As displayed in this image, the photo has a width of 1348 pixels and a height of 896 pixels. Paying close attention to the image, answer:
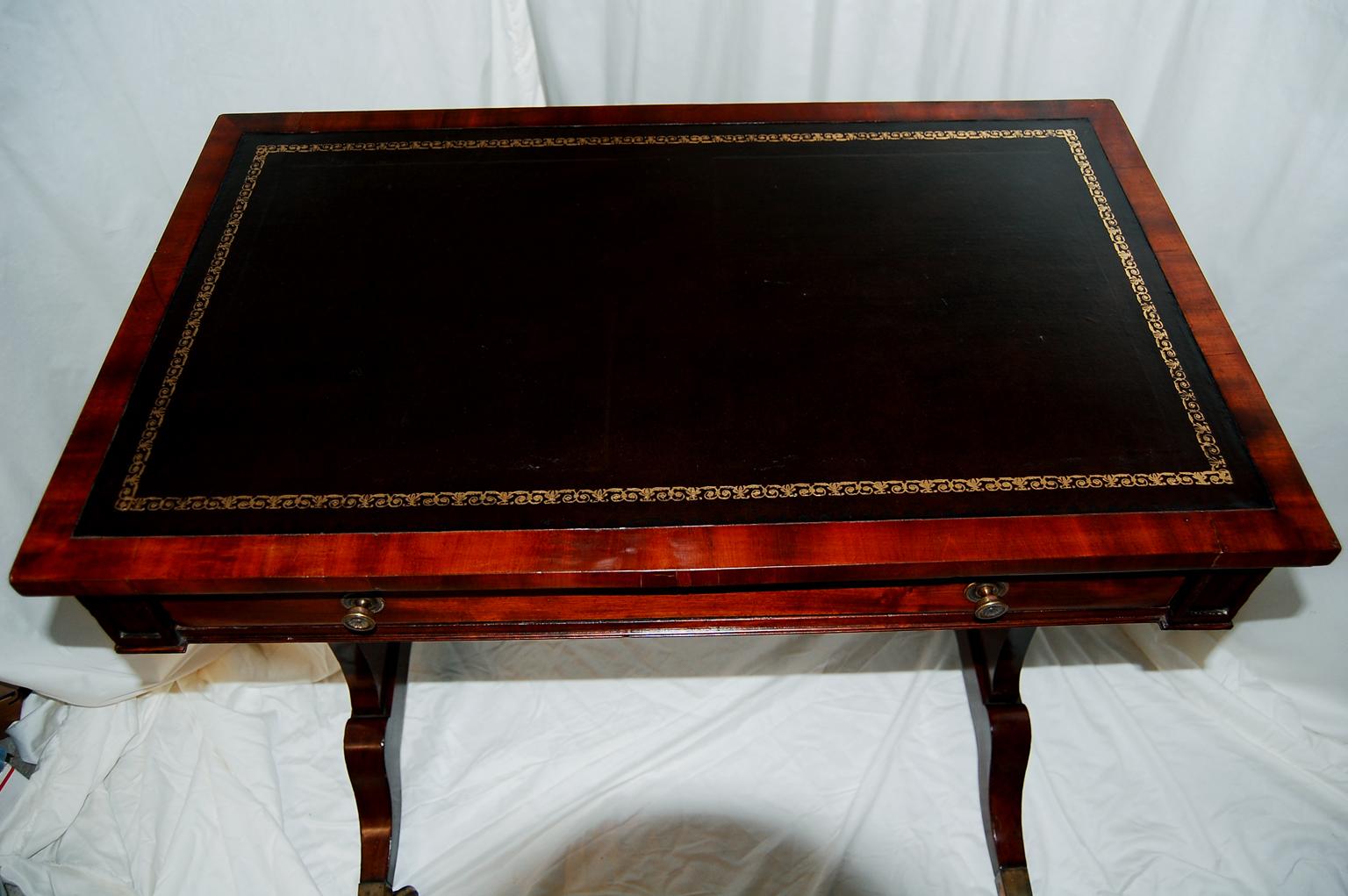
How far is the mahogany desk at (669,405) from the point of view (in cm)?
99

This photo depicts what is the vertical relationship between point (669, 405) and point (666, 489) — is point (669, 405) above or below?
above

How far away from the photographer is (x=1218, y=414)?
107cm

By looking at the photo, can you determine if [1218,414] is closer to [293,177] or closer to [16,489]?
[293,177]

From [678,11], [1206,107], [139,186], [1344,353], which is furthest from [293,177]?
[1344,353]

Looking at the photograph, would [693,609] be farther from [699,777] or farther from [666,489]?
[699,777]

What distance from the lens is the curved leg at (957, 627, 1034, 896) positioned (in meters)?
1.41

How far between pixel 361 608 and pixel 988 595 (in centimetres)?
64

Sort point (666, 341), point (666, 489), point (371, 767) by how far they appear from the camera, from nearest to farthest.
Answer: point (666, 489) → point (666, 341) → point (371, 767)

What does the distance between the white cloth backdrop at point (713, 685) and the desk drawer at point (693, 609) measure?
551 millimetres

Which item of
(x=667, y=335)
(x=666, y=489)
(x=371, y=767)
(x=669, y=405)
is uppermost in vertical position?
(x=667, y=335)

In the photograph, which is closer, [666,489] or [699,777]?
[666,489]

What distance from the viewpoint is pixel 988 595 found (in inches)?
40.4

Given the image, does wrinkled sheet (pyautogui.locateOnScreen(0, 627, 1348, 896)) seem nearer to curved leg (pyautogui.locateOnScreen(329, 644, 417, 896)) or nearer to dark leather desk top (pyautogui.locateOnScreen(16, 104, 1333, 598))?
curved leg (pyautogui.locateOnScreen(329, 644, 417, 896))

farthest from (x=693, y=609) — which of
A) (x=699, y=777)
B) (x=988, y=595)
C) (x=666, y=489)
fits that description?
(x=699, y=777)
